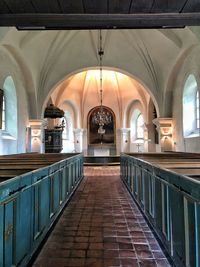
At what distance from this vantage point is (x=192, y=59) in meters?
9.77

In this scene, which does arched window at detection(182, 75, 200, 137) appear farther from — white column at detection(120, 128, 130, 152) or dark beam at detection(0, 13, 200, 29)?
white column at detection(120, 128, 130, 152)

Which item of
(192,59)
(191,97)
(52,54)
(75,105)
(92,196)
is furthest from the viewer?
(75,105)

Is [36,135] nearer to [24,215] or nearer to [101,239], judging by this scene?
[101,239]

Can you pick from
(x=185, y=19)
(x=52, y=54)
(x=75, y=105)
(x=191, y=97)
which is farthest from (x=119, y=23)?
(x=75, y=105)

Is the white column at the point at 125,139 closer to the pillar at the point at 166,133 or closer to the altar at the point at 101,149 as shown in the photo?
the altar at the point at 101,149

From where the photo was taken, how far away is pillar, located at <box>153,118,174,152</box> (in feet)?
41.3

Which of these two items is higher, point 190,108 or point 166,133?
point 190,108

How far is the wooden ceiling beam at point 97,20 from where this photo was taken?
86.1 inches

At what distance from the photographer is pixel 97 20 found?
7.34 feet

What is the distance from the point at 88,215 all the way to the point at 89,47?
10.0 metres

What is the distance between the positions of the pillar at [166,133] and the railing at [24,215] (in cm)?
1010

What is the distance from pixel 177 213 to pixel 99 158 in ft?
39.5

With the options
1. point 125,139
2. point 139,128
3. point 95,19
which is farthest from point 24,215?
point 139,128

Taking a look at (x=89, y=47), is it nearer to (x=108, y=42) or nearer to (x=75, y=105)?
(x=108, y=42)
